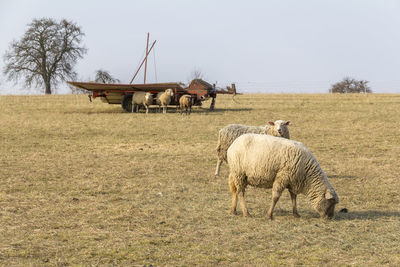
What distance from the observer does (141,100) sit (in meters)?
28.0

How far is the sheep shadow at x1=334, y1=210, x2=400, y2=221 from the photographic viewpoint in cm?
829

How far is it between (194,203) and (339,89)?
52.2 m

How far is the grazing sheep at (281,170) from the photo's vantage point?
7.83 meters

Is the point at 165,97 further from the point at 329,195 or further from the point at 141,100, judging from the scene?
the point at 329,195

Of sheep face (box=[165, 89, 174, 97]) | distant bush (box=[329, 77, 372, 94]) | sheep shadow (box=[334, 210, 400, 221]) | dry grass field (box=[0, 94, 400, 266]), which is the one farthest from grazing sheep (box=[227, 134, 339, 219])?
distant bush (box=[329, 77, 372, 94])

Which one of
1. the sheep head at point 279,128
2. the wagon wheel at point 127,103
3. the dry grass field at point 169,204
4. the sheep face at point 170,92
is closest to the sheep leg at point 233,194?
the dry grass field at point 169,204

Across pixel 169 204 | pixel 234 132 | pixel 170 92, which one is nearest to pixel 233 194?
pixel 169 204

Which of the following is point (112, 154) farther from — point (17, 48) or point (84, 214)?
point (17, 48)

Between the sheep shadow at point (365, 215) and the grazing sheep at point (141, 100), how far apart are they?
791 inches

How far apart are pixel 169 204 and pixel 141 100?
1933cm

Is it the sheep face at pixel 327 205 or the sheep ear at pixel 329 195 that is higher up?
the sheep ear at pixel 329 195

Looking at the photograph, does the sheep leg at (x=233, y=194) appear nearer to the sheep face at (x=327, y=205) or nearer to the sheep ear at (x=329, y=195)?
the sheep face at (x=327, y=205)

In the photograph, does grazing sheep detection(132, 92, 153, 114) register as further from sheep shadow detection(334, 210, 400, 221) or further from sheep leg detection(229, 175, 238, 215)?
sheep shadow detection(334, 210, 400, 221)

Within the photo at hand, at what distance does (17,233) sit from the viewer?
24.0 ft
